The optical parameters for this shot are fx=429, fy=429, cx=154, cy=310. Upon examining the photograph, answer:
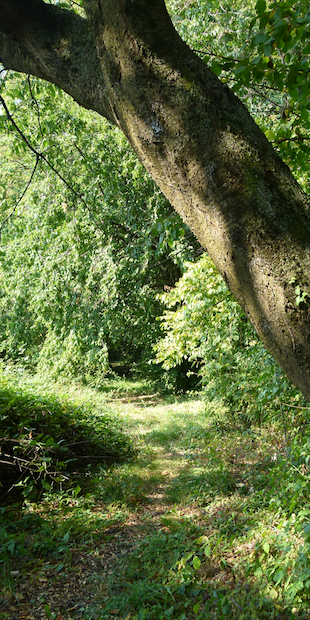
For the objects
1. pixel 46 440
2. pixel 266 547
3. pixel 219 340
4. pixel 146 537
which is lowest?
pixel 146 537

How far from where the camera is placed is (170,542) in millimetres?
3719

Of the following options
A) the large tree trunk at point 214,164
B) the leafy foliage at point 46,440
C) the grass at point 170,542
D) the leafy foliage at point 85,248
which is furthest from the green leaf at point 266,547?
the leafy foliage at point 85,248

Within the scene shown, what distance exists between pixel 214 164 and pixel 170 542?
11.2 feet

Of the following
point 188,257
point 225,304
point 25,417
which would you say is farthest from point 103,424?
point 188,257

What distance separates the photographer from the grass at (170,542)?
286 centimetres

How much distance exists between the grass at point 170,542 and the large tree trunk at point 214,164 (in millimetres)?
1911

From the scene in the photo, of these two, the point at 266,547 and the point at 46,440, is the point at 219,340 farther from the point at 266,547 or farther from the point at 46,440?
the point at 266,547

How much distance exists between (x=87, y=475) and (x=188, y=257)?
16.4 feet

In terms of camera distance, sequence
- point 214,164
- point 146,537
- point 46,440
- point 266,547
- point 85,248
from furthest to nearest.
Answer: point 85,248 → point 46,440 → point 146,537 → point 266,547 → point 214,164

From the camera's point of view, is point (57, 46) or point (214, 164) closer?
point (214, 164)

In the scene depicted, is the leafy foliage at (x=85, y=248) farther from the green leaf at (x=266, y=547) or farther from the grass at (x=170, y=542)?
the green leaf at (x=266, y=547)

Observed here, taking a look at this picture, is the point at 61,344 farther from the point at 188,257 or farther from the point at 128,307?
the point at 188,257

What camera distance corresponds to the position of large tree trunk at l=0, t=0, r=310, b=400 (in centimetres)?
123

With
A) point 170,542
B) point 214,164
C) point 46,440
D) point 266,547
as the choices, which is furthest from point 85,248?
point 214,164
